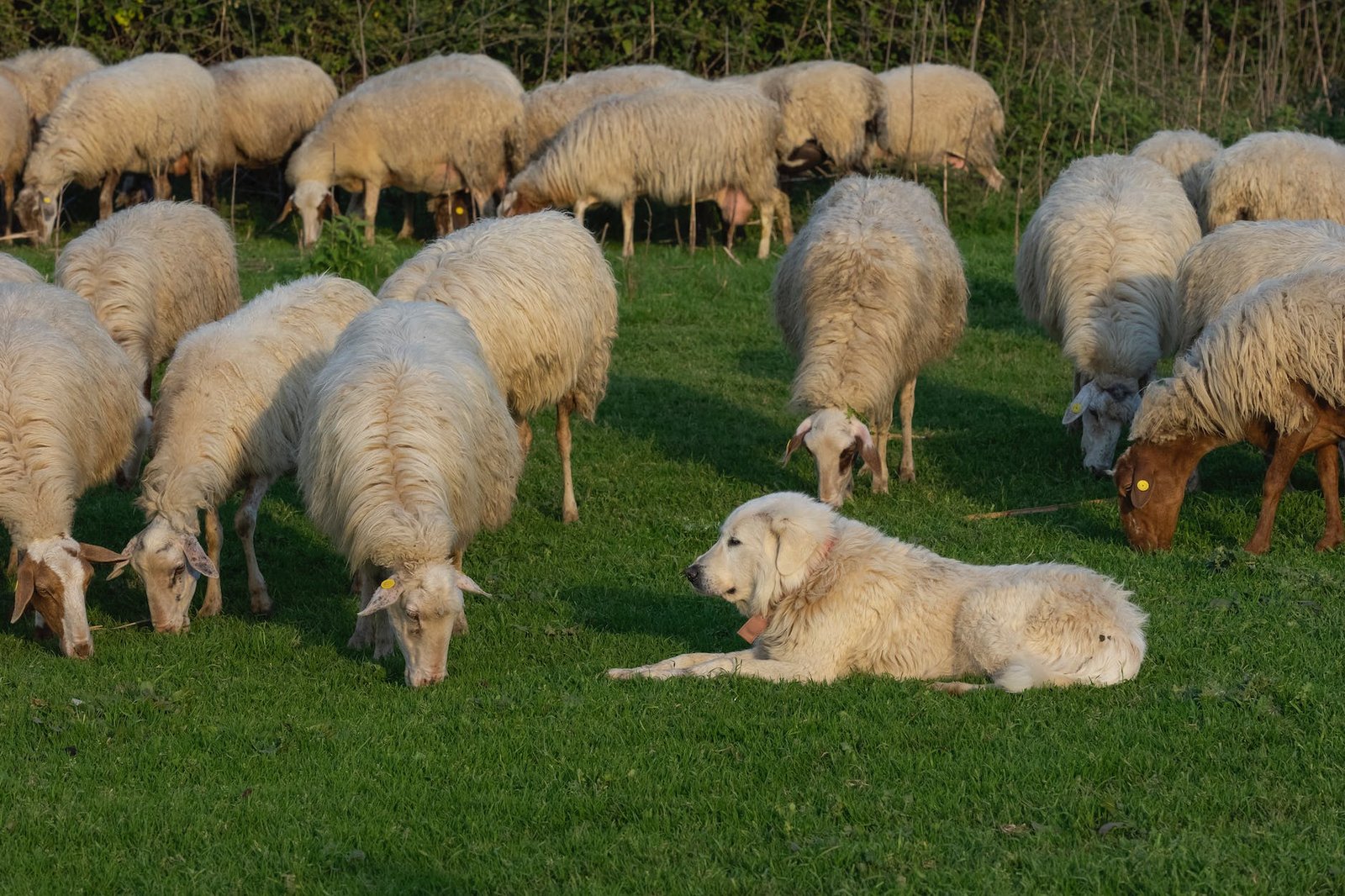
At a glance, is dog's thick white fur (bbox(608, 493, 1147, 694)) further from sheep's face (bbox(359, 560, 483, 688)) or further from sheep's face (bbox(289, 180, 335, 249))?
sheep's face (bbox(289, 180, 335, 249))

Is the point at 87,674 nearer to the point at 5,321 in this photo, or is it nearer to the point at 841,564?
the point at 5,321

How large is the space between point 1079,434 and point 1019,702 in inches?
233

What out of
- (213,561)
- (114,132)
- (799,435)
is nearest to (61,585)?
(213,561)

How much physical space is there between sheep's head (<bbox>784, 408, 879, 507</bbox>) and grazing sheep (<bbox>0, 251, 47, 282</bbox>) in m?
4.98

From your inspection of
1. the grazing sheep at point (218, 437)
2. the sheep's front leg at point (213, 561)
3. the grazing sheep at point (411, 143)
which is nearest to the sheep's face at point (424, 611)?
the grazing sheep at point (218, 437)

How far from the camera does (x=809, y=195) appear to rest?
2002 cm

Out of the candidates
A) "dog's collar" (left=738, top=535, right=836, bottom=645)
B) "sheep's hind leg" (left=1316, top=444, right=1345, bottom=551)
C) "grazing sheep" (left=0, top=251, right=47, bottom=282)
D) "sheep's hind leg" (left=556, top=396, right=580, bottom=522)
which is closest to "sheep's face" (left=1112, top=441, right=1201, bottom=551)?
"sheep's hind leg" (left=1316, top=444, right=1345, bottom=551)

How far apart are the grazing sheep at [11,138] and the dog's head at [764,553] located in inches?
580

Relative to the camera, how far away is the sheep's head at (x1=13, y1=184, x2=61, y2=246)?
17.5 m

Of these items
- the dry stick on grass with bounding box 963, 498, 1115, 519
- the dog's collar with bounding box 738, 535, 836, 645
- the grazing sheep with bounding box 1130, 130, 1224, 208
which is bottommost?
the dry stick on grass with bounding box 963, 498, 1115, 519

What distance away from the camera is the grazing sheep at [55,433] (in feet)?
23.7

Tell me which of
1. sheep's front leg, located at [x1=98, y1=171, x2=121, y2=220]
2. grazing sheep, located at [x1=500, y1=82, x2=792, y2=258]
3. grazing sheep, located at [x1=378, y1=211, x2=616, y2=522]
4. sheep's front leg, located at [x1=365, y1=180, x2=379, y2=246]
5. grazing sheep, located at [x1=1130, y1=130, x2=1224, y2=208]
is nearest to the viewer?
grazing sheep, located at [x1=378, y1=211, x2=616, y2=522]

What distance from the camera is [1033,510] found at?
9.35 meters

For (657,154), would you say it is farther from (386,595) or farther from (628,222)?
(386,595)
